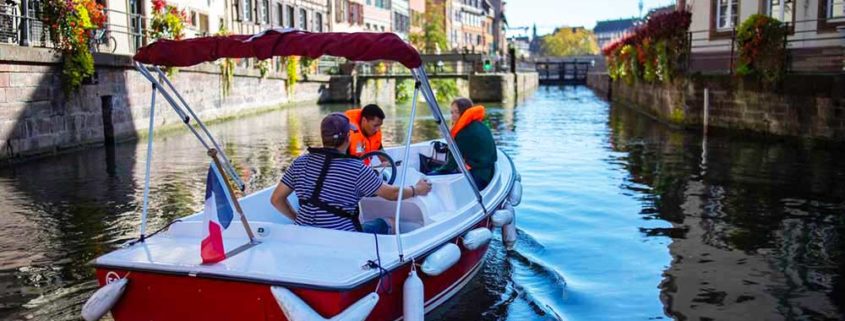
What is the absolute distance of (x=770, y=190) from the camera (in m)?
12.0

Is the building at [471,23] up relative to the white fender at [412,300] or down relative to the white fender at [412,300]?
up

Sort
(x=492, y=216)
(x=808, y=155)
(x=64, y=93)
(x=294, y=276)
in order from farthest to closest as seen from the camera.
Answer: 1. (x=64, y=93)
2. (x=808, y=155)
3. (x=492, y=216)
4. (x=294, y=276)

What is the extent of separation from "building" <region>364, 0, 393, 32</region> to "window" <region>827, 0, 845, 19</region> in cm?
3845

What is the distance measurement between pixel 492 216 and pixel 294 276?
2930mm

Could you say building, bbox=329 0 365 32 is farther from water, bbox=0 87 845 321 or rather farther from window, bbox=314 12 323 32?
water, bbox=0 87 845 321

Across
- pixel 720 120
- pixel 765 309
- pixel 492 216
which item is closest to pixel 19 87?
pixel 492 216

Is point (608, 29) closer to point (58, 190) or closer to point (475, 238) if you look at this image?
point (58, 190)

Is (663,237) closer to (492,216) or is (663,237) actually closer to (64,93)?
(492,216)

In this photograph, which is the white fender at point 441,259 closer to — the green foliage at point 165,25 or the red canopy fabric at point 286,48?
the red canopy fabric at point 286,48

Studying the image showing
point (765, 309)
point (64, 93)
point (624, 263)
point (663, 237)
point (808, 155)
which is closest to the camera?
point (765, 309)

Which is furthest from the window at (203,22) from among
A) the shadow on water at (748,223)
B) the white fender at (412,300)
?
the white fender at (412,300)

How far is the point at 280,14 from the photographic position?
41.9 meters

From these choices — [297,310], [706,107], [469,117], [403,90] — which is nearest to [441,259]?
[297,310]

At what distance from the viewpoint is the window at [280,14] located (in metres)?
41.3
